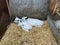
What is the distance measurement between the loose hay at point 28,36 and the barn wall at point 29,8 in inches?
8.4

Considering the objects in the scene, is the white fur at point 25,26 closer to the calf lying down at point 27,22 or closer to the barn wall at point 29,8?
the calf lying down at point 27,22

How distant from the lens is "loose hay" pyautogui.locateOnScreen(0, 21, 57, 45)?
1.66m

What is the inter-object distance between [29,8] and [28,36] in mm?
442

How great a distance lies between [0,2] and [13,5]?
8.6 inches

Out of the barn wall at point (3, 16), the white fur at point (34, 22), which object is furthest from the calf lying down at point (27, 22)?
the barn wall at point (3, 16)

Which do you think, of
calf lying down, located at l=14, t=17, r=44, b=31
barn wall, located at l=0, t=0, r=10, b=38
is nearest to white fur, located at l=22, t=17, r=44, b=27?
calf lying down, located at l=14, t=17, r=44, b=31

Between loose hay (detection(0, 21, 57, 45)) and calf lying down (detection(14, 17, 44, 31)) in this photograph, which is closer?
loose hay (detection(0, 21, 57, 45))

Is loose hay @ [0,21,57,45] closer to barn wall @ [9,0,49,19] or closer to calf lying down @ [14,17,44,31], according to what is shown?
calf lying down @ [14,17,44,31]

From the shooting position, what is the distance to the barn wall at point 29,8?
1.96 meters

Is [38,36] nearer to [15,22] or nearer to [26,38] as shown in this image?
[26,38]

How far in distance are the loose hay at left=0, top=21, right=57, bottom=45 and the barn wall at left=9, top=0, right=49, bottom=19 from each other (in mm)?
214

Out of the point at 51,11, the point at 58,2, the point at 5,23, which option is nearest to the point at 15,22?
the point at 5,23

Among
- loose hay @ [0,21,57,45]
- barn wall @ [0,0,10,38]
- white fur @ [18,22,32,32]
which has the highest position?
barn wall @ [0,0,10,38]

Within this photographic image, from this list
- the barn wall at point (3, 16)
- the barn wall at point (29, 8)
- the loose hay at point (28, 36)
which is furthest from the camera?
the barn wall at point (29, 8)
